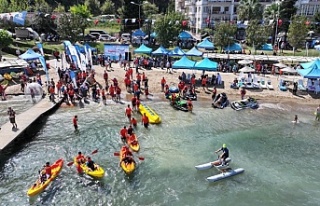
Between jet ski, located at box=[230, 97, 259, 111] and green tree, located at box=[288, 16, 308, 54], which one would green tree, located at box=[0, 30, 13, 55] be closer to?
jet ski, located at box=[230, 97, 259, 111]

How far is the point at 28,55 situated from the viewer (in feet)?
122

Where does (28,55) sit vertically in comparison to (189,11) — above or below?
below

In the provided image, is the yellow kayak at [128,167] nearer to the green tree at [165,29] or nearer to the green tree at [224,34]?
the green tree at [224,34]

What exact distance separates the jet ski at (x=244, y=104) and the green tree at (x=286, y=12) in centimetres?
3659

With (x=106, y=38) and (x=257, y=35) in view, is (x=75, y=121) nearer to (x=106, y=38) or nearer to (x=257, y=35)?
(x=257, y=35)

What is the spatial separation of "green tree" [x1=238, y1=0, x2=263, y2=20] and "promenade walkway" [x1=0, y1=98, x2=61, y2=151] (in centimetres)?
4928

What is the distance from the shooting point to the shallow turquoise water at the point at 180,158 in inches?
606

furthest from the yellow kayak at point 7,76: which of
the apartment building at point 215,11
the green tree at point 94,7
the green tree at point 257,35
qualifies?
the green tree at point 94,7

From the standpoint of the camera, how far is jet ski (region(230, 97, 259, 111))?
28.0 meters

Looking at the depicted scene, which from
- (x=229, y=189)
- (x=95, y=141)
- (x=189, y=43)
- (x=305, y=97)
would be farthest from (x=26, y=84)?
(x=189, y=43)

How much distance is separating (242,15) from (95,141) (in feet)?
174

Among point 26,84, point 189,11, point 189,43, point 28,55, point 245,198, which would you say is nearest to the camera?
point 245,198

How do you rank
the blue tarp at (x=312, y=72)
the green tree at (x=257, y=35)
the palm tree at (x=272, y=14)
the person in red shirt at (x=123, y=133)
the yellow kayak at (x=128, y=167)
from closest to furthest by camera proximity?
the yellow kayak at (x=128, y=167), the person in red shirt at (x=123, y=133), the blue tarp at (x=312, y=72), the green tree at (x=257, y=35), the palm tree at (x=272, y=14)

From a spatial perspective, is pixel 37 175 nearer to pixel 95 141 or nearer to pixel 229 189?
pixel 95 141
